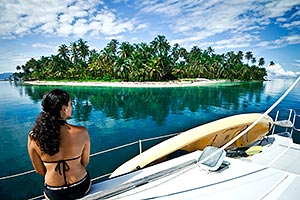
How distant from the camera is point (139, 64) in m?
51.2

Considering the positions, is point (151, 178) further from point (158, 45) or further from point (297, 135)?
point (158, 45)

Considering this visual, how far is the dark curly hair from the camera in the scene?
169 centimetres

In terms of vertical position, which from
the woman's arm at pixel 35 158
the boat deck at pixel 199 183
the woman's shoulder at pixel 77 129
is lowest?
the boat deck at pixel 199 183

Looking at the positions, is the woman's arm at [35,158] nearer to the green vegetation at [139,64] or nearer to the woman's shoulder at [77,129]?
the woman's shoulder at [77,129]

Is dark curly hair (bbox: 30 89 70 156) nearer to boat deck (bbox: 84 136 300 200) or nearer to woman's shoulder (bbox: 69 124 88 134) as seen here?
woman's shoulder (bbox: 69 124 88 134)

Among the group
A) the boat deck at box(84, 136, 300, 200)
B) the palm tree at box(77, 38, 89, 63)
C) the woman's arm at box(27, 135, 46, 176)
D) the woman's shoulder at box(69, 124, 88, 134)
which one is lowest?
the boat deck at box(84, 136, 300, 200)

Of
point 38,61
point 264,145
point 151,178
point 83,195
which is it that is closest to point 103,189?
point 83,195

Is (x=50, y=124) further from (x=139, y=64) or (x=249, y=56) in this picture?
(x=249, y=56)

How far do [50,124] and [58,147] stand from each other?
214 mm

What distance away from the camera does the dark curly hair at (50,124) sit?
169 centimetres

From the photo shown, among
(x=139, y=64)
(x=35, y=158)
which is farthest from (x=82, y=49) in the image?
(x=35, y=158)

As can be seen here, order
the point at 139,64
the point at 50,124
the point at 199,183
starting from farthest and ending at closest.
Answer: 1. the point at 139,64
2. the point at 199,183
3. the point at 50,124

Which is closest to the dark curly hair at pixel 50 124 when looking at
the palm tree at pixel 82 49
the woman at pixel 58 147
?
the woman at pixel 58 147

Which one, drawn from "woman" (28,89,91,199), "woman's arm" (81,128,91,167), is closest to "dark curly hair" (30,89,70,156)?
"woman" (28,89,91,199)
